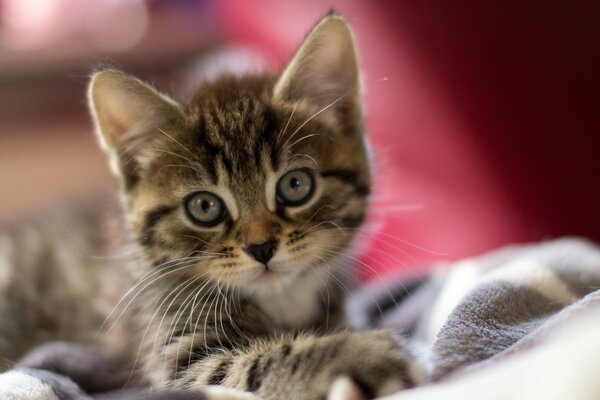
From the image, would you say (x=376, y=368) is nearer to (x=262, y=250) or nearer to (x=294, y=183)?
(x=262, y=250)

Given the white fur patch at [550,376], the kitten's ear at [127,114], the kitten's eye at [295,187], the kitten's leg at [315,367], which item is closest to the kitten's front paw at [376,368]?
the kitten's leg at [315,367]

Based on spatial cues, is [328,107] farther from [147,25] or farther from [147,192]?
[147,25]

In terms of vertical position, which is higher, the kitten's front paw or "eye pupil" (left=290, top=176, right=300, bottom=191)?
"eye pupil" (left=290, top=176, right=300, bottom=191)

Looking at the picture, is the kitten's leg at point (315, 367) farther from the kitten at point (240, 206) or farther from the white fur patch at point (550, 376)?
the white fur patch at point (550, 376)

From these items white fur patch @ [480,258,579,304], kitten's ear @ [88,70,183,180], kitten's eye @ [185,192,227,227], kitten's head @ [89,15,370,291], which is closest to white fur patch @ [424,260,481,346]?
white fur patch @ [480,258,579,304]

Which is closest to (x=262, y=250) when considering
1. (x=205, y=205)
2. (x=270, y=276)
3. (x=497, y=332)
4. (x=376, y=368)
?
(x=270, y=276)

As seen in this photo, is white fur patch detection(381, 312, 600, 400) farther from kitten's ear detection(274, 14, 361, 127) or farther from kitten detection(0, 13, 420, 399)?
kitten's ear detection(274, 14, 361, 127)
